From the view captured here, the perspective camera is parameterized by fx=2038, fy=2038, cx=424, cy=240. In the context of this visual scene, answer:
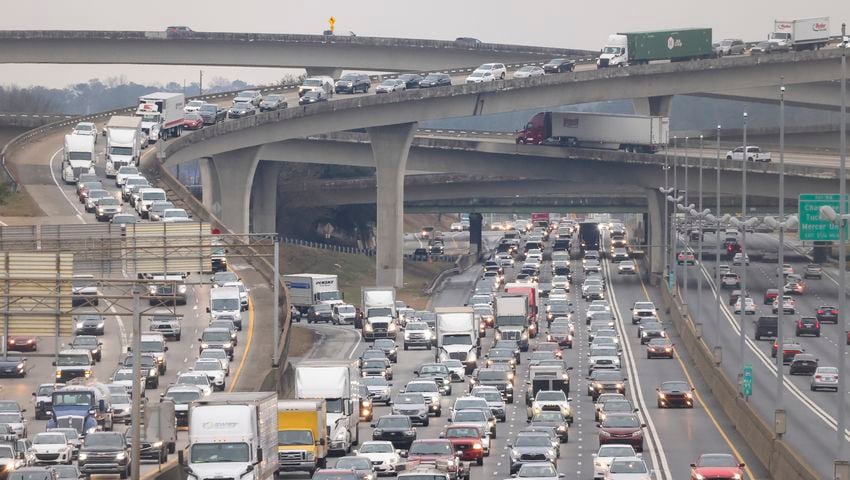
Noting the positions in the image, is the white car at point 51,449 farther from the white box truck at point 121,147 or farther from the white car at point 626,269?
the white car at point 626,269

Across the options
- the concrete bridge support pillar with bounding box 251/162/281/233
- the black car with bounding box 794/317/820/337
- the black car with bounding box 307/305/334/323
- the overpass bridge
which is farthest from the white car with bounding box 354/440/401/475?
the concrete bridge support pillar with bounding box 251/162/281/233

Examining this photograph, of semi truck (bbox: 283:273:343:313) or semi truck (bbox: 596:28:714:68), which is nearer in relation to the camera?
semi truck (bbox: 283:273:343:313)

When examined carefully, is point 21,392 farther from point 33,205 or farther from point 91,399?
point 33,205

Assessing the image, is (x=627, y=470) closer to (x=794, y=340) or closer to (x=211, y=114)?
(x=794, y=340)

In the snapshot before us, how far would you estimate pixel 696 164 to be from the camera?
500 feet

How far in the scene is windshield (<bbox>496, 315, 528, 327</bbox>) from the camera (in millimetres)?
101750

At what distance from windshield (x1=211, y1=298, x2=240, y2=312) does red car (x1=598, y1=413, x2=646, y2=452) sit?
3312cm

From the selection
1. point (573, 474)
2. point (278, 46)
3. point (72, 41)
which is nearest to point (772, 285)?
point (278, 46)

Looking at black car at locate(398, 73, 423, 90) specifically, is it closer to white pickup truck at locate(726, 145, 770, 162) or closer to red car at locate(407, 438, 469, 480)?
white pickup truck at locate(726, 145, 770, 162)

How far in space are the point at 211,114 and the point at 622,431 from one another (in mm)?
87622

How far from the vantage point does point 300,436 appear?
2076 inches

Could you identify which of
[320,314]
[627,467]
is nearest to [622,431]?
[627,467]

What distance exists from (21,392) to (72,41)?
8901cm

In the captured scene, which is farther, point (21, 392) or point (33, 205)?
point (33, 205)
